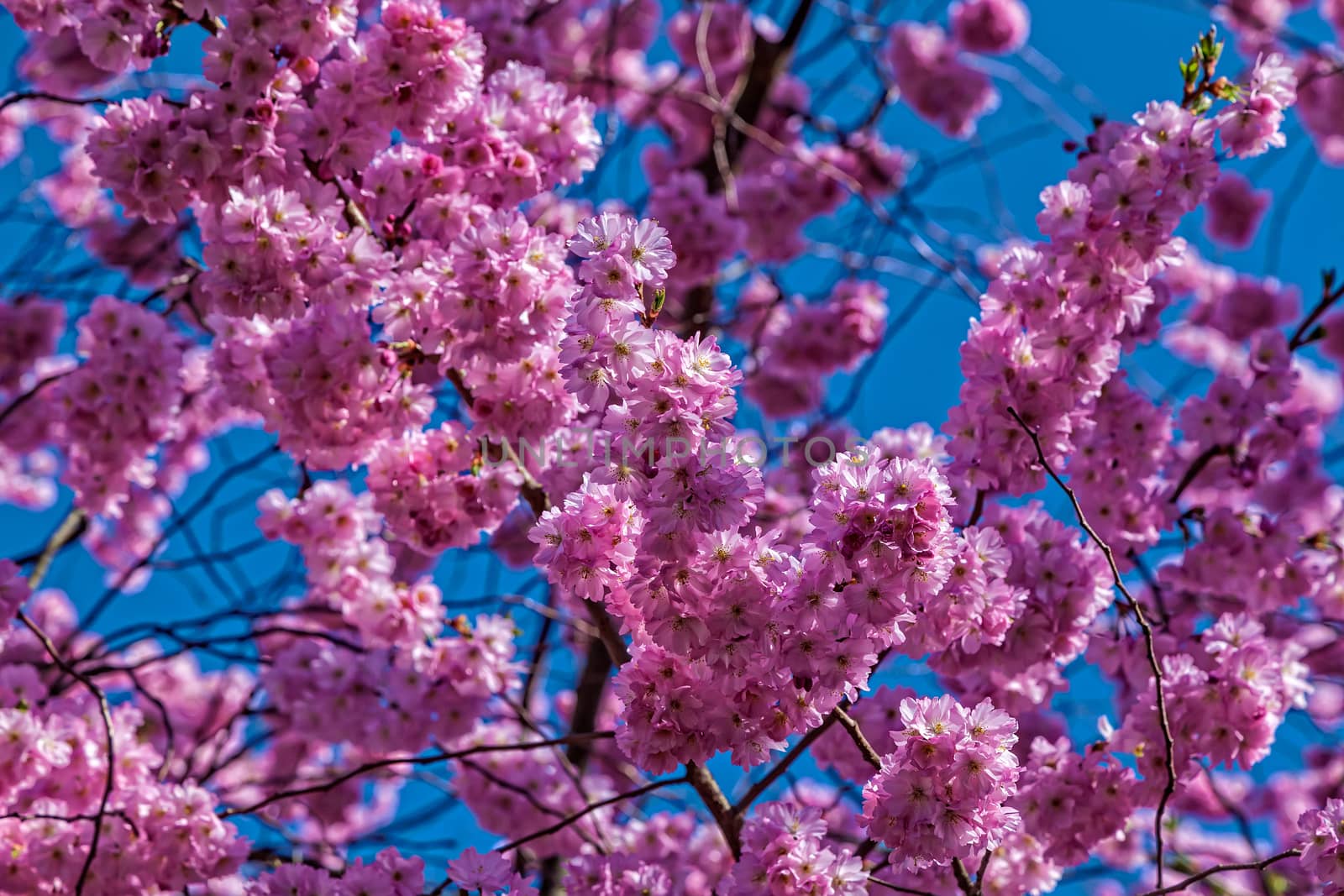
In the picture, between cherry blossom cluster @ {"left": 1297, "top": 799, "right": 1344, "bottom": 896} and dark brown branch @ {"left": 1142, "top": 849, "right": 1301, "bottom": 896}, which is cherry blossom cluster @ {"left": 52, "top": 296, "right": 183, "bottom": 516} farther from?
cherry blossom cluster @ {"left": 1297, "top": 799, "right": 1344, "bottom": 896}

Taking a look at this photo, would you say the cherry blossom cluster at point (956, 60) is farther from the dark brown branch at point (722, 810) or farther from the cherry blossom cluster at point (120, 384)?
the dark brown branch at point (722, 810)

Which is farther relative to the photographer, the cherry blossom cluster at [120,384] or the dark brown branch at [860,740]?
the cherry blossom cluster at [120,384]

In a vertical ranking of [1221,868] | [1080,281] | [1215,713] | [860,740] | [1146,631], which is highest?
[1080,281]

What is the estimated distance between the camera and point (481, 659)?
4254 millimetres

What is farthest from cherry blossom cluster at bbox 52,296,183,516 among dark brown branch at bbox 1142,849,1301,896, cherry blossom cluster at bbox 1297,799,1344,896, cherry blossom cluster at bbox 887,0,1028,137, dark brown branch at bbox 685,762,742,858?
cherry blossom cluster at bbox 887,0,1028,137

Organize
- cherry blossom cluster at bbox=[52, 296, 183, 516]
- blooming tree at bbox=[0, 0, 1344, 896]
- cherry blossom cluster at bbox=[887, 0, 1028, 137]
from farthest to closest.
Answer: cherry blossom cluster at bbox=[887, 0, 1028, 137], cherry blossom cluster at bbox=[52, 296, 183, 516], blooming tree at bbox=[0, 0, 1344, 896]

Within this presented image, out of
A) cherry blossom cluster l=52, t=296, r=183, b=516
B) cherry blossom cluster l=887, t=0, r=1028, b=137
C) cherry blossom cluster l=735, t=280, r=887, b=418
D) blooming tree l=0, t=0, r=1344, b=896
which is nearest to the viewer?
blooming tree l=0, t=0, r=1344, b=896

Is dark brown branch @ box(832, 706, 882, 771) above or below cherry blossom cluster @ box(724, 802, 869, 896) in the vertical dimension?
above

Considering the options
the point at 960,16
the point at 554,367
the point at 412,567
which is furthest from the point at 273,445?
the point at 960,16

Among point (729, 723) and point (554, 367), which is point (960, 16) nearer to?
point (554, 367)

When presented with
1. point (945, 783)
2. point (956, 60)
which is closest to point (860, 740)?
point (945, 783)

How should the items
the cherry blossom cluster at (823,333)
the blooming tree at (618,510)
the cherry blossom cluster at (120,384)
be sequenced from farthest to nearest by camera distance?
1. the cherry blossom cluster at (823,333)
2. the cherry blossom cluster at (120,384)
3. the blooming tree at (618,510)

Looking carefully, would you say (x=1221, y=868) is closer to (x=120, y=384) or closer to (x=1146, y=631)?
(x=1146, y=631)

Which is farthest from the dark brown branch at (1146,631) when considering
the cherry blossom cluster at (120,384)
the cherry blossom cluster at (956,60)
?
the cherry blossom cluster at (956,60)
